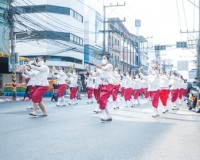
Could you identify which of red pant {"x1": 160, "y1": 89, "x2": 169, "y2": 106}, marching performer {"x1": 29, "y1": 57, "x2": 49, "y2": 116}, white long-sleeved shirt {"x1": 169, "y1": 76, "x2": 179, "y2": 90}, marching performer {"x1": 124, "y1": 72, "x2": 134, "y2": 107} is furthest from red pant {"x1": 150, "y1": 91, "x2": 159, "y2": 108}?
marching performer {"x1": 124, "y1": 72, "x2": 134, "y2": 107}

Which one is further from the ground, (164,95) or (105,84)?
(105,84)

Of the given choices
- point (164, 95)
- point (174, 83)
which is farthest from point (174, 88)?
point (164, 95)

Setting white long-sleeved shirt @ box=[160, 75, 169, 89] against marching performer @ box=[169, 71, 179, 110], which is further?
marching performer @ box=[169, 71, 179, 110]

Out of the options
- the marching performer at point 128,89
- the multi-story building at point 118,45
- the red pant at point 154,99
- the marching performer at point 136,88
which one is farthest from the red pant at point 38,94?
the multi-story building at point 118,45

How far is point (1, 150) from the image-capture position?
195 inches

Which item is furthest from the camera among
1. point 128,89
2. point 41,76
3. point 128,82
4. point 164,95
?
point 128,82

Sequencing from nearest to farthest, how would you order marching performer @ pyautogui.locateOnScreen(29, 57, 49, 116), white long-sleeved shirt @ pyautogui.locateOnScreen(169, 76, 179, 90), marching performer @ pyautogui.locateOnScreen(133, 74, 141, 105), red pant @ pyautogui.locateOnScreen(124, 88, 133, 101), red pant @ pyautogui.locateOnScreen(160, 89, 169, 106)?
marching performer @ pyautogui.locateOnScreen(29, 57, 49, 116) → red pant @ pyautogui.locateOnScreen(160, 89, 169, 106) → white long-sleeved shirt @ pyautogui.locateOnScreen(169, 76, 179, 90) → red pant @ pyautogui.locateOnScreen(124, 88, 133, 101) → marching performer @ pyautogui.locateOnScreen(133, 74, 141, 105)

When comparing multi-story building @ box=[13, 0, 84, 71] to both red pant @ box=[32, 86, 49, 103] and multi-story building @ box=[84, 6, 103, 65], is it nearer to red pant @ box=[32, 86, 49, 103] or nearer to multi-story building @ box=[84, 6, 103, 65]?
multi-story building @ box=[84, 6, 103, 65]

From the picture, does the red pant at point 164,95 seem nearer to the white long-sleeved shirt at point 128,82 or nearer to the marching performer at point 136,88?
the white long-sleeved shirt at point 128,82

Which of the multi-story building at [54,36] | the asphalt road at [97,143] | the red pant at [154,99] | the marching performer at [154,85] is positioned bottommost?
the asphalt road at [97,143]

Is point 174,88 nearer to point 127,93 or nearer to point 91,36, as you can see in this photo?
point 127,93

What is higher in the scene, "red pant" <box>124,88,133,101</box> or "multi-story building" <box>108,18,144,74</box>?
"multi-story building" <box>108,18,144,74</box>

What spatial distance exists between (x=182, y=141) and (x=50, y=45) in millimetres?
31073

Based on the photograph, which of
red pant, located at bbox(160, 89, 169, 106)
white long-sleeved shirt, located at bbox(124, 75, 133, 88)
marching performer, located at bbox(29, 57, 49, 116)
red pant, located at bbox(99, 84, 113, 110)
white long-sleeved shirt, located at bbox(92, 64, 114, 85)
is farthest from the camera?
white long-sleeved shirt, located at bbox(124, 75, 133, 88)
